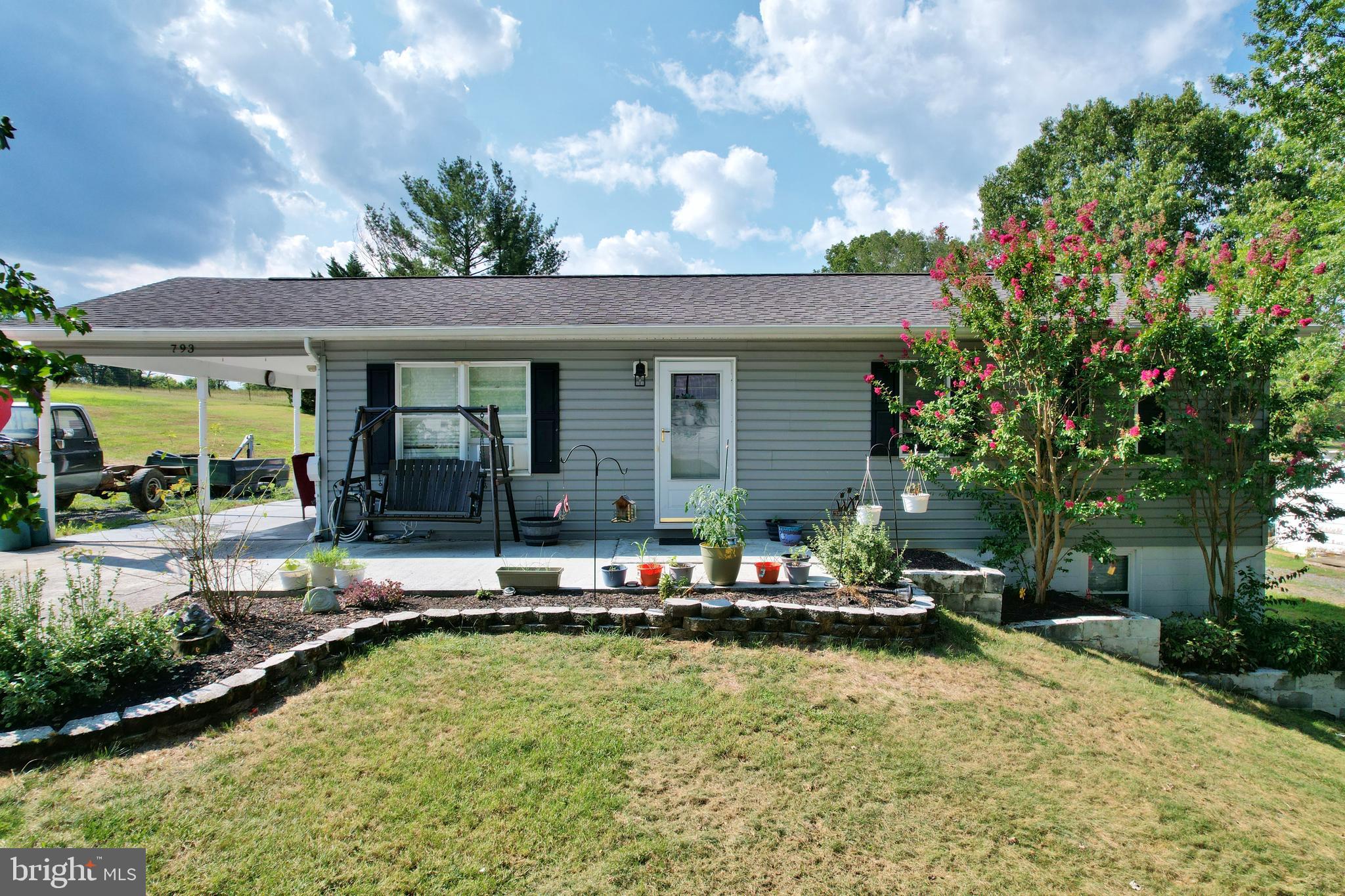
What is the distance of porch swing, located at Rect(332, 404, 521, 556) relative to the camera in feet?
19.6

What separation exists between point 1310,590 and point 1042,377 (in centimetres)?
717

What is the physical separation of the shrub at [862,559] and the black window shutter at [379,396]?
4.89 meters

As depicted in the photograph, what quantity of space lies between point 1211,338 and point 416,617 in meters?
6.83

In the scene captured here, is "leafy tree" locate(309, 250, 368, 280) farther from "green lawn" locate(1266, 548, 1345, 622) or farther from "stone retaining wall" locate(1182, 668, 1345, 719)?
"green lawn" locate(1266, 548, 1345, 622)

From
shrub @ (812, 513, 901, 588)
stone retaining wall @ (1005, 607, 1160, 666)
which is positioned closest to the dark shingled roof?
shrub @ (812, 513, 901, 588)

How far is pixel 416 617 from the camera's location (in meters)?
4.05

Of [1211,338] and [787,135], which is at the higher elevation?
[787,135]

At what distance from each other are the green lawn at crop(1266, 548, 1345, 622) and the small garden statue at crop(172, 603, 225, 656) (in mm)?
9188

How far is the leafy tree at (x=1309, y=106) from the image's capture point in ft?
32.6

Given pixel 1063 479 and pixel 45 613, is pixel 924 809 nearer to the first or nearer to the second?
pixel 1063 479

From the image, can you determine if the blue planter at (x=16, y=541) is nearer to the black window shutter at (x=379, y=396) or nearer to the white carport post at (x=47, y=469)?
the white carport post at (x=47, y=469)

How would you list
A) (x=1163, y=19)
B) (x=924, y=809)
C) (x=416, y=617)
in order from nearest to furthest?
(x=924, y=809)
(x=416, y=617)
(x=1163, y=19)

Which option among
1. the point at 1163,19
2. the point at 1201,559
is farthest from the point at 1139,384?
the point at 1163,19

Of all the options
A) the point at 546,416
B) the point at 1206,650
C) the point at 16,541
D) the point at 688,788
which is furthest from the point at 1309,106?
the point at 16,541
